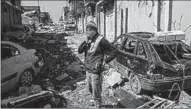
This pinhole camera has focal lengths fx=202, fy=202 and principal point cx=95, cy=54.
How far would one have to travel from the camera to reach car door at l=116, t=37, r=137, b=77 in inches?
229

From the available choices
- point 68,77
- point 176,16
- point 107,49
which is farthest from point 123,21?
point 107,49

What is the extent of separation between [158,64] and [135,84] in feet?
3.06

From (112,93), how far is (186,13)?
Answer: 4.86 m

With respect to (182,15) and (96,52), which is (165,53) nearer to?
(96,52)

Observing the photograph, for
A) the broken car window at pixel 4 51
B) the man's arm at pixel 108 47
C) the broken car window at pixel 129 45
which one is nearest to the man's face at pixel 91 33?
the man's arm at pixel 108 47

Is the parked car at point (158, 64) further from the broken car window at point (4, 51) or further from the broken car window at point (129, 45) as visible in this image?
the broken car window at point (4, 51)

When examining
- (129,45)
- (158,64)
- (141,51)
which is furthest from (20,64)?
(129,45)

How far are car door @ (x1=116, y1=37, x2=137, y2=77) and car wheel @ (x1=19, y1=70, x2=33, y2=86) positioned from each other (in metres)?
2.65

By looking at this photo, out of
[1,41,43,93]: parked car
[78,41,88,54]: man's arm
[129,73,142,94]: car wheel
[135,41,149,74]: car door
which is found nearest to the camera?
[1,41,43,93]: parked car

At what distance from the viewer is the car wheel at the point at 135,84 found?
5.25 metres

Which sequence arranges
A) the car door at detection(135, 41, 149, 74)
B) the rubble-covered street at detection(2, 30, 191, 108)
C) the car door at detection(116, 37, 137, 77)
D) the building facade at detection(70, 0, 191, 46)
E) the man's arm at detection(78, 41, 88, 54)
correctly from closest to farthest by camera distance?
the man's arm at detection(78, 41, 88, 54) < the rubble-covered street at detection(2, 30, 191, 108) < the car door at detection(135, 41, 149, 74) < the car door at detection(116, 37, 137, 77) < the building facade at detection(70, 0, 191, 46)

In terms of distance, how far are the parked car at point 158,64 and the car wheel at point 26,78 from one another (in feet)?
8.74

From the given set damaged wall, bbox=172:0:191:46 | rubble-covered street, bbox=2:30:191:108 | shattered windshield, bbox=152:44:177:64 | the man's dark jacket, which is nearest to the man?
the man's dark jacket

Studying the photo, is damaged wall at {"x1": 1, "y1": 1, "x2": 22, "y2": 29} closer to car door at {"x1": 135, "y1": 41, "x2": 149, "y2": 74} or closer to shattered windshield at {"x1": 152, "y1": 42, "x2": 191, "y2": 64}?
car door at {"x1": 135, "y1": 41, "x2": 149, "y2": 74}
